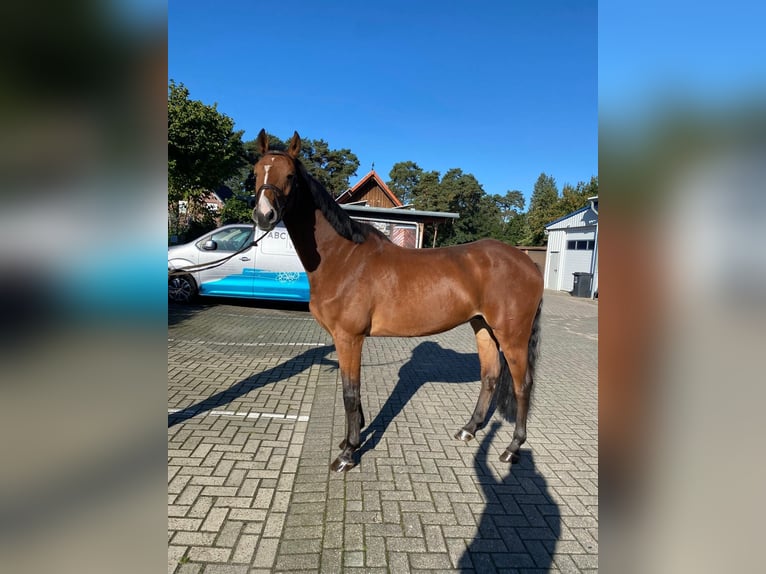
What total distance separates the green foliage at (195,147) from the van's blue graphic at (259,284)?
277 inches

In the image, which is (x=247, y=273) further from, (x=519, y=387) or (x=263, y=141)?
(x=519, y=387)

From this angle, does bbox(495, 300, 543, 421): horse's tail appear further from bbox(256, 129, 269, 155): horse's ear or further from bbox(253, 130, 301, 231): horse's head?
bbox(256, 129, 269, 155): horse's ear

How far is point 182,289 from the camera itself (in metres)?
9.60

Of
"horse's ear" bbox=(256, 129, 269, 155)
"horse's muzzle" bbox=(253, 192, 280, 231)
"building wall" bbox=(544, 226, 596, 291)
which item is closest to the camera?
"horse's muzzle" bbox=(253, 192, 280, 231)

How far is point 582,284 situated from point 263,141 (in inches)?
694

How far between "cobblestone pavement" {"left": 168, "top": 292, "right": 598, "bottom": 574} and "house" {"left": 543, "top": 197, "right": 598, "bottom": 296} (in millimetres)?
13784

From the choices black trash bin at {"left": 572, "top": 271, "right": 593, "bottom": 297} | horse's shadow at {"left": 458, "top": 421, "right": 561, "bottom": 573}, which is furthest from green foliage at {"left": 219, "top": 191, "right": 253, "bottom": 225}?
horse's shadow at {"left": 458, "top": 421, "right": 561, "bottom": 573}

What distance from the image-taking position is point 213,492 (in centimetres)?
259

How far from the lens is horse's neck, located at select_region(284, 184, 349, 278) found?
299cm

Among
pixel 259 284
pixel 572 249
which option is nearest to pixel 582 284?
pixel 572 249

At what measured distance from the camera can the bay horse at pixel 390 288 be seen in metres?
3.02
